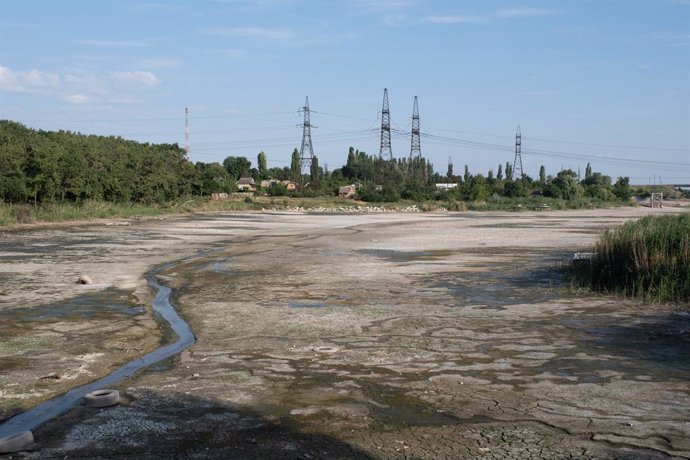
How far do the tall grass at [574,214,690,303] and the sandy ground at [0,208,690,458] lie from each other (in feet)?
2.58

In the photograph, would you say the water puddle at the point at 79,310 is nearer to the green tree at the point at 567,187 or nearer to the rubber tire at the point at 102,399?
the rubber tire at the point at 102,399

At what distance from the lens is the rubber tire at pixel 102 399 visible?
19.9ft

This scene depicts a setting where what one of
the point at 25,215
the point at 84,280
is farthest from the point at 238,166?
the point at 84,280

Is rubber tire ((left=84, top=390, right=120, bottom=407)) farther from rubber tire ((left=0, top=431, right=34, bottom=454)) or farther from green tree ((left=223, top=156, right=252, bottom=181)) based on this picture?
green tree ((left=223, top=156, right=252, bottom=181))

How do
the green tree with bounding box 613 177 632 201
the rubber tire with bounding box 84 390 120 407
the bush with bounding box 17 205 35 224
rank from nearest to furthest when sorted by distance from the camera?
the rubber tire with bounding box 84 390 120 407 → the bush with bounding box 17 205 35 224 → the green tree with bounding box 613 177 632 201

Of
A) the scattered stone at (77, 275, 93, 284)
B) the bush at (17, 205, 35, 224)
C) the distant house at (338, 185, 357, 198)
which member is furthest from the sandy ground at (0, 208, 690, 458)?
the distant house at (338, 185, 357, 198)

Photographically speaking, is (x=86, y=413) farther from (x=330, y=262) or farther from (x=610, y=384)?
(x=330, y=262)

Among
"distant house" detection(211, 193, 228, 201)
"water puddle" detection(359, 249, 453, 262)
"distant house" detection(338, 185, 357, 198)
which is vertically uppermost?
"distant house" detection(338, 185, 357, 198)

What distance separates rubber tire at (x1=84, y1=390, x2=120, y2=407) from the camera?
6.07 metres

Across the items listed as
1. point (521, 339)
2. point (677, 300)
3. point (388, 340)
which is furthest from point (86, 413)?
point (677, 300)

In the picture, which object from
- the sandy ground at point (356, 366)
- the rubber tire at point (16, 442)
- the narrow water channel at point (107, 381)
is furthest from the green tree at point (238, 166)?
the rubber tire at point (16, 442)

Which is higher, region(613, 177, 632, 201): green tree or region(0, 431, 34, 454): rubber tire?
region(613, 177, 632, 201): green tree

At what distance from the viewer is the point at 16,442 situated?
16.3 feet

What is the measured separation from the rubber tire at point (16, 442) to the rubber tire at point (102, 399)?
0.95m
